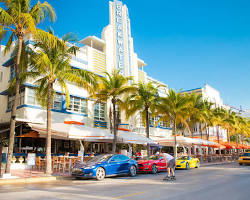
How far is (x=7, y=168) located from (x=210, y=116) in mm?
32308

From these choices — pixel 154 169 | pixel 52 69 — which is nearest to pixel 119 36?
pixel 52 69

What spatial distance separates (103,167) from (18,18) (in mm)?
9598

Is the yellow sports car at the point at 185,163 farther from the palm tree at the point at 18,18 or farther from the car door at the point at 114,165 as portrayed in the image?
the palm tree at the point at 18,18

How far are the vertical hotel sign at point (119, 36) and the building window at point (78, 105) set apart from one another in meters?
8.09

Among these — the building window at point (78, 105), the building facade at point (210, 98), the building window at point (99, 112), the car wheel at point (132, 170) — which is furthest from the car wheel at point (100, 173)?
the building facade at point (210, 98)

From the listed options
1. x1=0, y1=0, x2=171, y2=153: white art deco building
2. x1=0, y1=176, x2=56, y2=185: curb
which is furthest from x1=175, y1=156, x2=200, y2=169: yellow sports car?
x1=0, y1=176, x2=56, y2=185: curb

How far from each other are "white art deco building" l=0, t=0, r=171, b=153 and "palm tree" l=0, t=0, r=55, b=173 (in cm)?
431

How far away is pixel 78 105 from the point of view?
26.8m

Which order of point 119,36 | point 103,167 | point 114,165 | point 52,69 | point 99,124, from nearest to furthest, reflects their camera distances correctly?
point 103,167, point 114,165, point 52,69, point 99,124, point 119,36

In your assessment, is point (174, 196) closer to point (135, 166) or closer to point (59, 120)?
point (135, 166)

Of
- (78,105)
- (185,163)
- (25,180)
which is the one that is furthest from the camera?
(78,105)

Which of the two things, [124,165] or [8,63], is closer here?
[124,165]

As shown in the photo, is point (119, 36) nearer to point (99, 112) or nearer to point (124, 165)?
point (99, 112)

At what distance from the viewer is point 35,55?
50.6 ft
